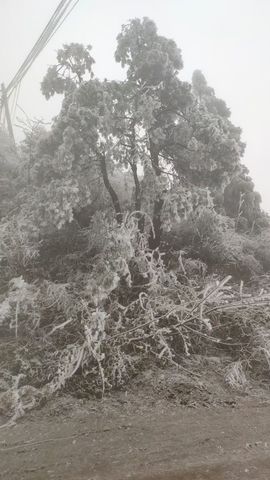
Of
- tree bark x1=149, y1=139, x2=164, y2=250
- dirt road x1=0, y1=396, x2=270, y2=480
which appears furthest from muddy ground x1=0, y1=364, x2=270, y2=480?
tree bark x1=149, y1=139, x2=164, y2=250

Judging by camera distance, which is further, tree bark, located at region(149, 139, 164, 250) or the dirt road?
tree bark, located at region(149, 139, 164, 250)

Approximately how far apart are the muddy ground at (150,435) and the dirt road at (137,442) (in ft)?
0.04

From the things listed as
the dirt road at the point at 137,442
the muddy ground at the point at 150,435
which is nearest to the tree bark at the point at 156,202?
the muddy ground at the point at 150,435

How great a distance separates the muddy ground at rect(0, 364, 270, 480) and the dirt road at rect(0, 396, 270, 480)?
1 centimetres

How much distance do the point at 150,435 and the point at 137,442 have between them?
245 mm

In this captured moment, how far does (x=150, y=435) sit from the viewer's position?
17.8 ft

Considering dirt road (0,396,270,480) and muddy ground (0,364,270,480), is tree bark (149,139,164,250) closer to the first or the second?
muddy ground (0,364,270,480)

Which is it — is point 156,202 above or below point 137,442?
above

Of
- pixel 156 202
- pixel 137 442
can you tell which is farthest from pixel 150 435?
pixel 156 202

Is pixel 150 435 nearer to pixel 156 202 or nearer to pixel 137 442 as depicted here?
pixel 137 442

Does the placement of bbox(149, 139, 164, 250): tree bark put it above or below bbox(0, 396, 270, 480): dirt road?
above

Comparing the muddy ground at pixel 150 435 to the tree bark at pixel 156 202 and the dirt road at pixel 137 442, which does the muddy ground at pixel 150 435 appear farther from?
the tree bark at pixel 156 202

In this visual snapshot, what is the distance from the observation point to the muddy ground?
15.5 ft

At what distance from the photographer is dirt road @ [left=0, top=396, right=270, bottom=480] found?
4691 mm
